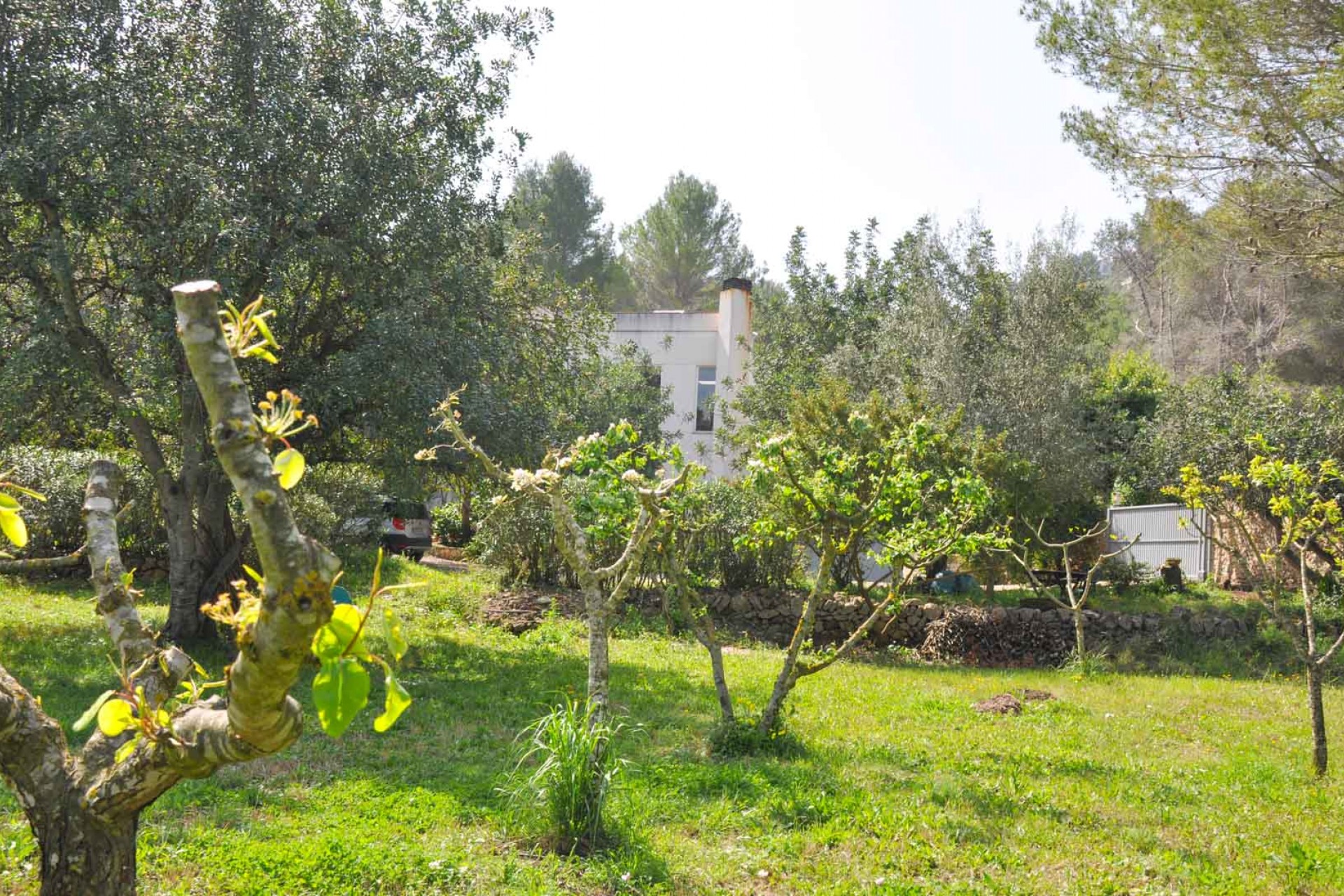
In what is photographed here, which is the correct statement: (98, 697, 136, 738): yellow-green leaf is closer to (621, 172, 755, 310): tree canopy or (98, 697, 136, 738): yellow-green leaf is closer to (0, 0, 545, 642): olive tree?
(0, 0, 545, 642): olive tree

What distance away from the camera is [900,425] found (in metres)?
13.3

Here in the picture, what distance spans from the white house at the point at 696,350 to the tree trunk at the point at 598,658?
797 inches

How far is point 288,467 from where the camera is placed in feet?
5.07

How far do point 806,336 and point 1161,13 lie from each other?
12.1m

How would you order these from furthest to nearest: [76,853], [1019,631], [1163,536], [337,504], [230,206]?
1. [1163,536]
2. [337,504]
3. [1019,631]
4. [230,206]
5. [76,853]

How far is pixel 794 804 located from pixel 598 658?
145 cm

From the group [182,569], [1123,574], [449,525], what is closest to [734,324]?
[449,525]

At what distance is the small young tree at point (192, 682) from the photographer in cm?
158

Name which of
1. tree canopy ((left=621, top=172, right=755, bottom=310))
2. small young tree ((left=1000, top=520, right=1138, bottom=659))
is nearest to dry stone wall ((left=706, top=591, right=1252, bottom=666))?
small young tree ((left=1000, top=520, right=1138, bottom=659))

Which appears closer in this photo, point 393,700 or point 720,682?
point 393,700

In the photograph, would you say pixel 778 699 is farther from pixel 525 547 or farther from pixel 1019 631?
pixel 525 547

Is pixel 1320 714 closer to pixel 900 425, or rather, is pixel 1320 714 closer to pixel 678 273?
pixel 900 425

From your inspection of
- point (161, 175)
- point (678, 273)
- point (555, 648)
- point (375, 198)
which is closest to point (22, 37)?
point (161, 175)

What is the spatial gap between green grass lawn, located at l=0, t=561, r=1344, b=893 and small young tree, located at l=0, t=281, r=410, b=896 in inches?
81.2
